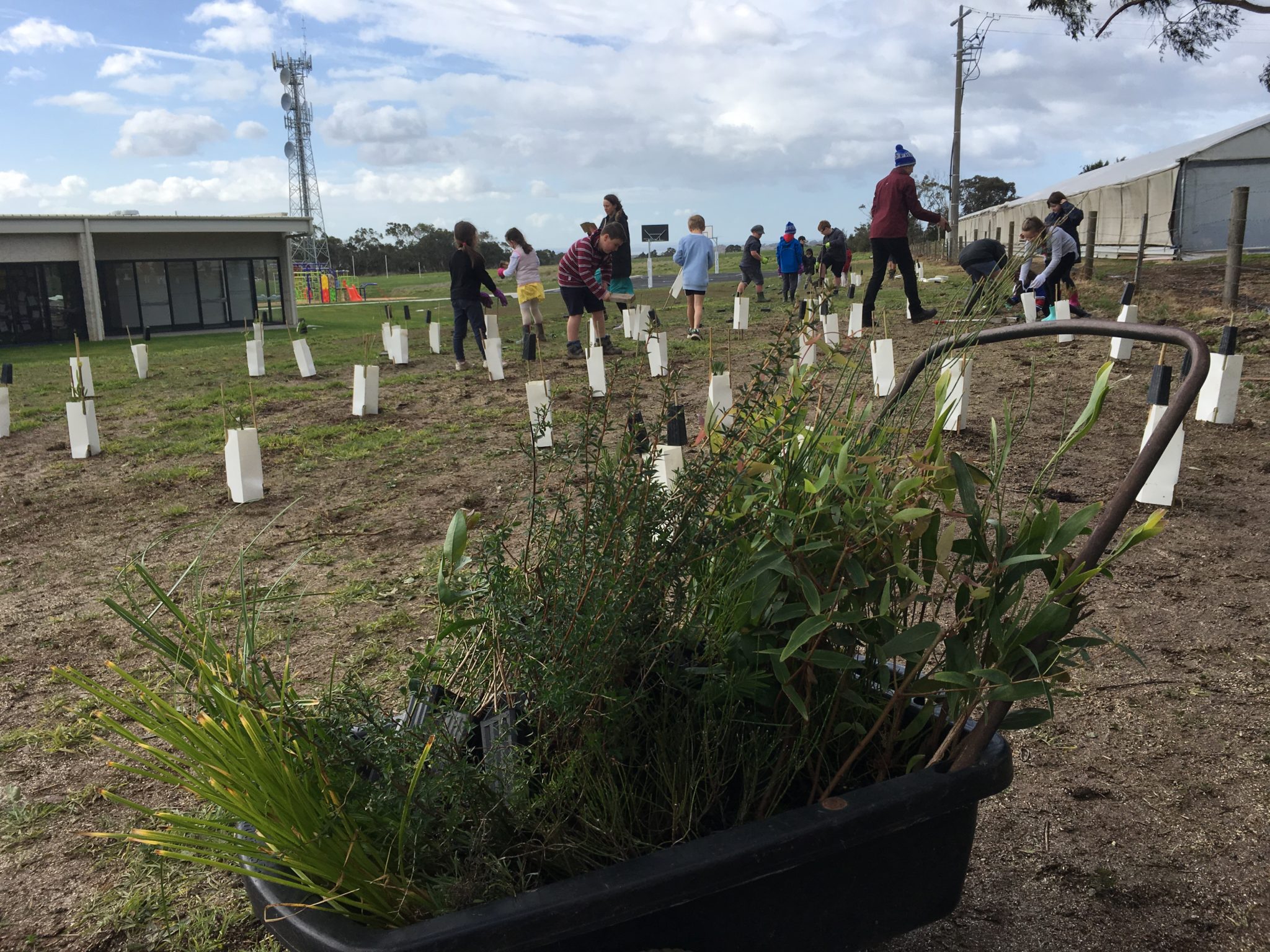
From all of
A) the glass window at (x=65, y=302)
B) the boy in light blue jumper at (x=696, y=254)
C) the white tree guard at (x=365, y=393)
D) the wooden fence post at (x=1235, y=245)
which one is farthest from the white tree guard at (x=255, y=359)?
the glass window at (x=65, y=302)

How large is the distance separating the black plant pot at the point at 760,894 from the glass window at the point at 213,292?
32028mm

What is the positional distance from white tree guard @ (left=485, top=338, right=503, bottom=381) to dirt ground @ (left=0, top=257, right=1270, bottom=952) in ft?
7.94

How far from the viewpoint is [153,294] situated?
29.2m

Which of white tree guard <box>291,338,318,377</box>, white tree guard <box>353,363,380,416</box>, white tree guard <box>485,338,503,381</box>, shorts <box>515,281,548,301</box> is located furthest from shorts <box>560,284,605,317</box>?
white tree guard <box>291,338,318,377</box>

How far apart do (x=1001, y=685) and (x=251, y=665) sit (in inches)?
49.0

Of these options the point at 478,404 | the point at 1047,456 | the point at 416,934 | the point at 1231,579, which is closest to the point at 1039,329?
the point at 416,934

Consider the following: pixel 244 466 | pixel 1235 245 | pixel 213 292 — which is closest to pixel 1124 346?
pixel 1235 245

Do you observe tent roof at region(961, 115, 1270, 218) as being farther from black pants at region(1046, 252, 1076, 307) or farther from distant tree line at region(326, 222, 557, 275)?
distant tree line at region(326, 222, 557, 275)

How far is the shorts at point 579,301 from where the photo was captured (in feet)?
38.9

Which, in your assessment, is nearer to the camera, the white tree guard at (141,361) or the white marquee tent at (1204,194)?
the white tree guard at (141,361)

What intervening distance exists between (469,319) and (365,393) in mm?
3188

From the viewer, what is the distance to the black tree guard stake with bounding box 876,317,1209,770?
1.61m

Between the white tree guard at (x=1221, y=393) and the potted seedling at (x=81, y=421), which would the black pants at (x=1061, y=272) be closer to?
the white tree guard at (x=1221, y=393)

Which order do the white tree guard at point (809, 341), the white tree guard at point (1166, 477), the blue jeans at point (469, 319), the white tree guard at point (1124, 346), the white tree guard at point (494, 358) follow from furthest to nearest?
the blue jeans at point (469, 319), the white tree guard at point (494, 358), the white tree guard at point (1124, 346), the white tree guard at point (1166, 477), the white tree guard at point (809, 341)
